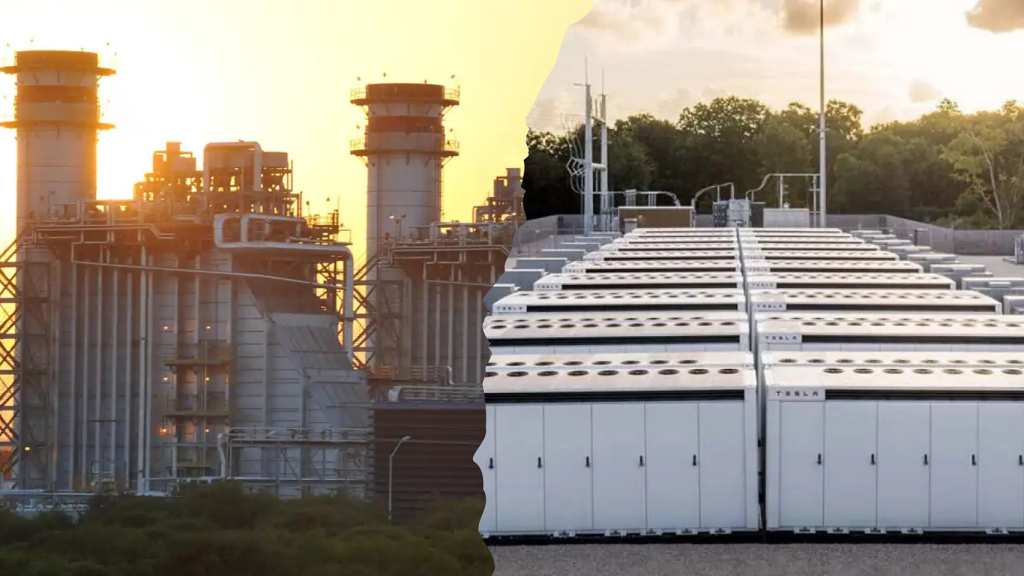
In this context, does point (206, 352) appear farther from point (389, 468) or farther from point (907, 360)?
point (907, 360)

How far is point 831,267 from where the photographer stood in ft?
97.0

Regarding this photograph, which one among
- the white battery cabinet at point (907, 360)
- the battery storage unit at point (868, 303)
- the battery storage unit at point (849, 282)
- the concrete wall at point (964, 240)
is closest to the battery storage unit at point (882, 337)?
the white battery cabinet at point (907, 360)

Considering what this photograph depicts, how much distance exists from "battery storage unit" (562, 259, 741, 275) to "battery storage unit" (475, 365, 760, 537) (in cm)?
1707

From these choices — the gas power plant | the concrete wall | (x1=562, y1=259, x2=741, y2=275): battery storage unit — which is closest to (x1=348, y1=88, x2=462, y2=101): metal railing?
the gas power plant

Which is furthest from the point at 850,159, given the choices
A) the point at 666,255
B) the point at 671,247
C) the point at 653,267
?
the point at 653,267

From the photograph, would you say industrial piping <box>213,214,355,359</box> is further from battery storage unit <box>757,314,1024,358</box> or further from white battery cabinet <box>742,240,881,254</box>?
white battery cabinet <box>742,240,881,254</box>

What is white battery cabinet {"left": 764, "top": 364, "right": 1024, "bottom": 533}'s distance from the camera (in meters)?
10.5

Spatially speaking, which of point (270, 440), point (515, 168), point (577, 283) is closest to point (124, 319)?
point (270, 440)

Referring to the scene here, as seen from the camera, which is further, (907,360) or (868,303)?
(868,303)

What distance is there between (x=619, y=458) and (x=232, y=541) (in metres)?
4.91

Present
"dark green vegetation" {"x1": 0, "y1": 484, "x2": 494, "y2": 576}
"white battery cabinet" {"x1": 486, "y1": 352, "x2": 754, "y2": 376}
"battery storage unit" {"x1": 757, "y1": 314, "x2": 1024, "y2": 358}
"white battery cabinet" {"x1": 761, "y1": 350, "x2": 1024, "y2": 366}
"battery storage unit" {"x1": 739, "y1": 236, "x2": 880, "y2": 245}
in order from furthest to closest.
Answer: "battery storage unit" {"x1": 739, "y1": 236, "x2": 880, "y2": 245} → "battery storage unit" {"x1": 757, "y1": 314, "x2": 1024, "y2": 358} → "white battery cabinet" {"x1": 761, "y1": 350, "x2": 1024, "y2": 366} → "white battery cabinet" {"x1": 486, "y1": 352, "x2": 754, "y2": 376} → "dark green vegetation" {"x1": 0, "y1": 484, "x2": 494, "y2": 576}

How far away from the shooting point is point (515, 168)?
5.97 m

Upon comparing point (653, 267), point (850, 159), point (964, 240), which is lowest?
point (653, 267)

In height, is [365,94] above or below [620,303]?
above
